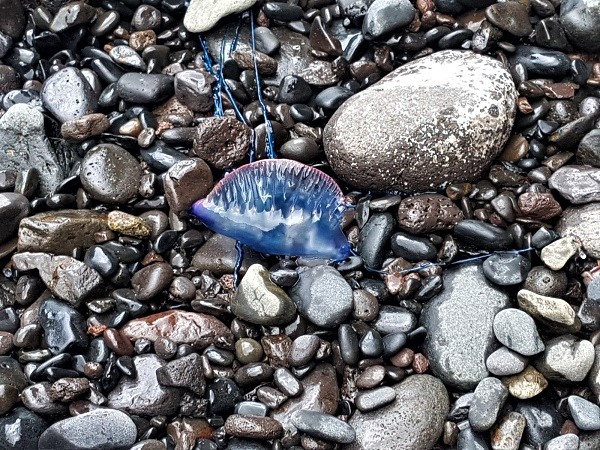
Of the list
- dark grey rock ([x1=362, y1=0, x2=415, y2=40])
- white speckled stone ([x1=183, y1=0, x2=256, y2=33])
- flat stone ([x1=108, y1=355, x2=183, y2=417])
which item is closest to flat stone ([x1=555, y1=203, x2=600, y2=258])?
dark grey rock ([x1=362, y1=0, x2=415, y2=40])

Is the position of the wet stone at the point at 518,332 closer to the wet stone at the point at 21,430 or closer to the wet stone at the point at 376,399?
the wet stone at the point at 376,399

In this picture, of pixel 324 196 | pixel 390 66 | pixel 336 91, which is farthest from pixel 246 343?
pixel 390 66

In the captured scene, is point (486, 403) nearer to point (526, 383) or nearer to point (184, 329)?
point (526, 383)

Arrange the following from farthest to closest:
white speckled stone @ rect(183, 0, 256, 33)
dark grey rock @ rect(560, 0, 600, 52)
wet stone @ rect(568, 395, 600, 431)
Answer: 1. white speckled stone @ rect(183, 0, 256, 33)
2. dark grey rock @ rect(560, 0, 600, 52)
3. wet stone @ rect(568, 395, 600, 431)

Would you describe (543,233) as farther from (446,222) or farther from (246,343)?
(246,343)

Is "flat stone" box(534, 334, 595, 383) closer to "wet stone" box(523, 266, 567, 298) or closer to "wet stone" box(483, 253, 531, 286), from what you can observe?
"wet stone" box(523, 266, 567, 298)

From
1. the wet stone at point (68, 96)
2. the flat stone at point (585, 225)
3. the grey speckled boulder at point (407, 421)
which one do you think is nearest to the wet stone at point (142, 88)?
the wet stone at point (68, 96)
